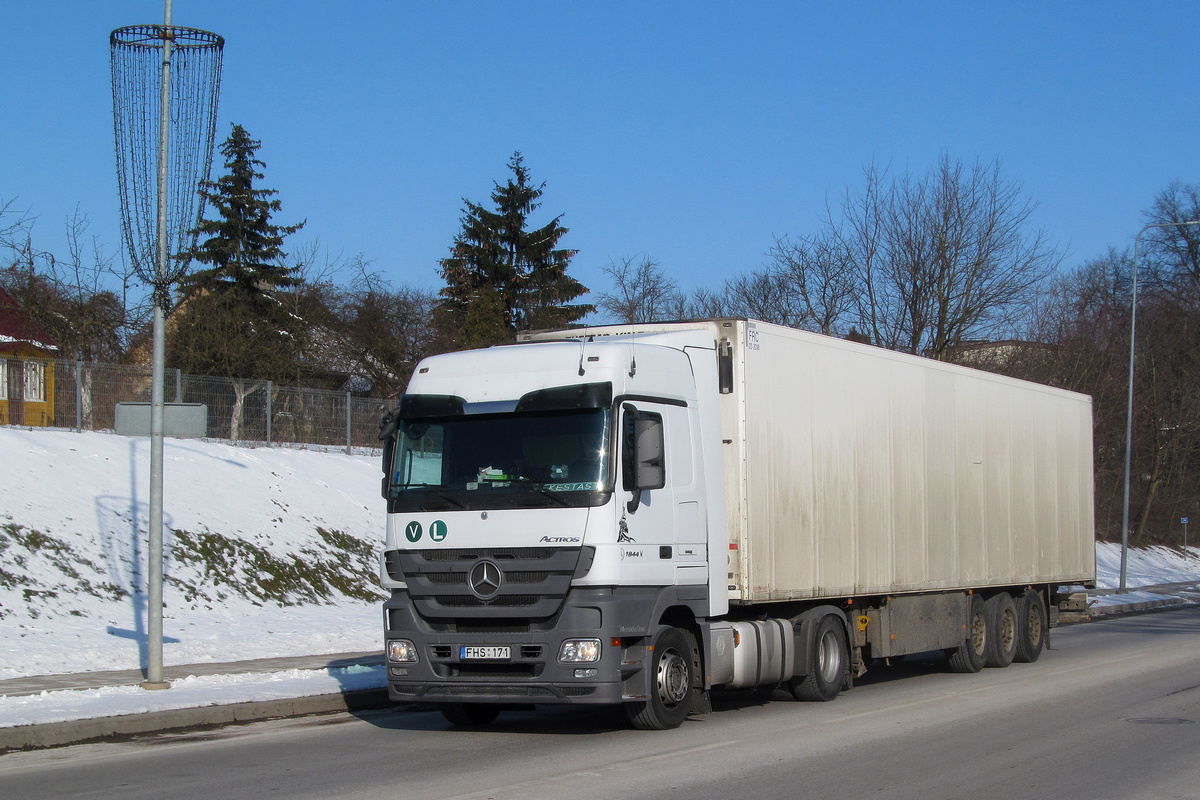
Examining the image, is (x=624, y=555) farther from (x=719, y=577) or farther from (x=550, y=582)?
(x=719, y=577)

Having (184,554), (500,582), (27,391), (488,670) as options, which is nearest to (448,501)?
(500,582)

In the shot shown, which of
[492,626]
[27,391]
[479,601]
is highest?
[27,391]

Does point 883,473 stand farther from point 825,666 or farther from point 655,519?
point 655,519

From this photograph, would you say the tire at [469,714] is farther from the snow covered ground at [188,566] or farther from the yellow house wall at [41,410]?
the yellow house wall at [41,410]

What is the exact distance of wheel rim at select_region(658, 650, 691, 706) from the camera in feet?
32.9

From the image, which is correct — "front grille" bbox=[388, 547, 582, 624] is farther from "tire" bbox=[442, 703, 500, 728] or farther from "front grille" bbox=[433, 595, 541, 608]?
"tire" bbox=[442, 703, 500, 728]

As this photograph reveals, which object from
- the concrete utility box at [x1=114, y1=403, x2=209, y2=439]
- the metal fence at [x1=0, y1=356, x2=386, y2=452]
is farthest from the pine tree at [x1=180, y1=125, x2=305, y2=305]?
the concrete utility box at [x1=114, y1=403, x2=209, y2=439]

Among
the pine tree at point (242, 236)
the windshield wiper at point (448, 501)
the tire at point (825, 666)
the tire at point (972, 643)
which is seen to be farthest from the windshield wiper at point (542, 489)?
the pine tree at point (242, 236)

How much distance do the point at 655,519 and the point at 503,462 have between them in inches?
53.4

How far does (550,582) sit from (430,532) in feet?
3.84

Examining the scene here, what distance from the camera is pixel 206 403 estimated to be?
995 inches

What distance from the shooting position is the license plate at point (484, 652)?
9453mm

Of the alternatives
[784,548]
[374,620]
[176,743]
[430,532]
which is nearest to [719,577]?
[784,548]

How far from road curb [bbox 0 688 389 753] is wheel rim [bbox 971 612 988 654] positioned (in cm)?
794
